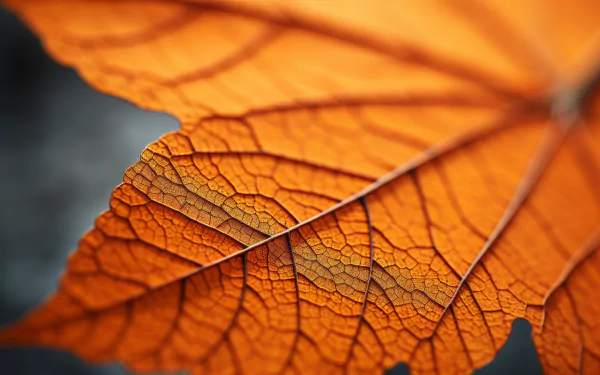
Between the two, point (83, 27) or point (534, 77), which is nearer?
point (83, 27)

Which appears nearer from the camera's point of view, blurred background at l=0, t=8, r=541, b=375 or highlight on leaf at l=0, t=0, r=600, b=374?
highlight on leaf at l=0, t=0, r=600, b=374

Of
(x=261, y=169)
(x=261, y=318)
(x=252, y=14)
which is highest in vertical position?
(x=252, y=14)

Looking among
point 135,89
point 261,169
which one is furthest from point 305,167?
point 135,89

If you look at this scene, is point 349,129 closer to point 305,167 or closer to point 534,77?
point 305,167

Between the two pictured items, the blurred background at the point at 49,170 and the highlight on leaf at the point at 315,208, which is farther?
the blurred background at the point at 49,170
